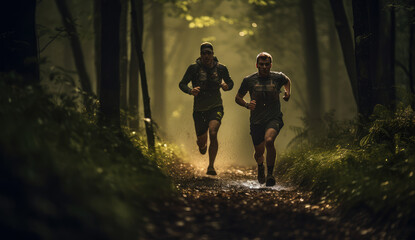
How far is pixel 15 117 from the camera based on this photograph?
4145mm

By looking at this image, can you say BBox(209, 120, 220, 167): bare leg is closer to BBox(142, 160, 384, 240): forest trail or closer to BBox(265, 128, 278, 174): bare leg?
BBox(265, 128, 278, 174): bare leg

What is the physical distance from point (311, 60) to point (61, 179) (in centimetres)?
1565

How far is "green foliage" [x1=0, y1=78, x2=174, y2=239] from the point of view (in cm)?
301

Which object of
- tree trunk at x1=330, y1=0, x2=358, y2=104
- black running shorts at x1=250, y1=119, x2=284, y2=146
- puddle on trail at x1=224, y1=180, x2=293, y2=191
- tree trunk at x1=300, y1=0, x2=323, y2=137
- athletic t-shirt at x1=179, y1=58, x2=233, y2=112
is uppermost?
tree trunk at x1=300, y1=0, x2=323, y2=137

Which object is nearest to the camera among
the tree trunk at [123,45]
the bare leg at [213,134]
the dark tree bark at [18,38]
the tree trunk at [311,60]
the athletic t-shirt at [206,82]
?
the dark tree bark at [18,38]

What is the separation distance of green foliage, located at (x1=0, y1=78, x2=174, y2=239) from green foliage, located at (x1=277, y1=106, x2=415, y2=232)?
215cm

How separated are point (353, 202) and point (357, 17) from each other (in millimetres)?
3942

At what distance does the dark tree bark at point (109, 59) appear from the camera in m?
6.65

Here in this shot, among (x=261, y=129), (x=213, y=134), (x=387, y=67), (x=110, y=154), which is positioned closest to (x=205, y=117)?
(x=213, y=134)

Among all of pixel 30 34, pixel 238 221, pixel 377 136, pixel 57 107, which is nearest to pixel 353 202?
pixel 238 221

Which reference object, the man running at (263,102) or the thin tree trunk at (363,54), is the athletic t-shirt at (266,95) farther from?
the thin tree trunk at (363,54)

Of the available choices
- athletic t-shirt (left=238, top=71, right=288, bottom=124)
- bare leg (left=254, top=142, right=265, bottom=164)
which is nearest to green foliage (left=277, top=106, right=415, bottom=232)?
bare leg (left=254, top=142, right=265, bottom=164)

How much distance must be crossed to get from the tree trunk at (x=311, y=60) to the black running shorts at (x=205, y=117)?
833 centimetres

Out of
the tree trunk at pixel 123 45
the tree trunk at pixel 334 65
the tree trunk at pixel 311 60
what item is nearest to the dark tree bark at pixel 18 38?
the tree trunk at pixel 123 45
